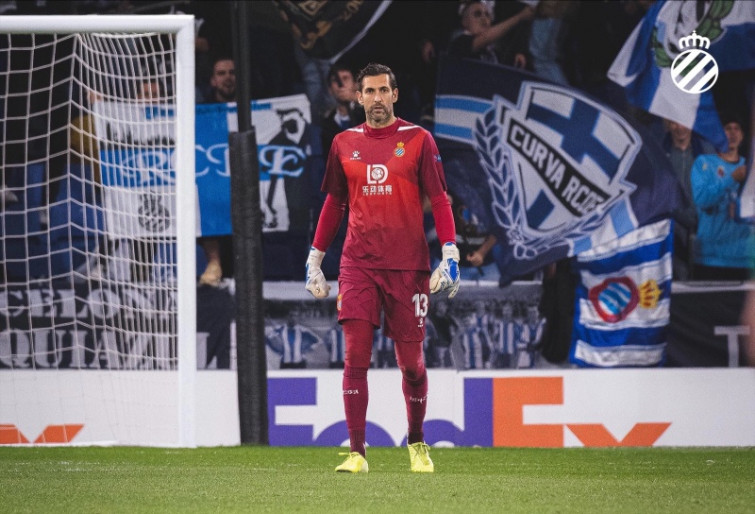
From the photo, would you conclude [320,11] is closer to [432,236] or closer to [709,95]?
[432,236]

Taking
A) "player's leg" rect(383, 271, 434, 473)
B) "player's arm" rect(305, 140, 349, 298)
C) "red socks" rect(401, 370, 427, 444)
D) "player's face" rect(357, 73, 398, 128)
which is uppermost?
"player's face" rect(357, 73, 398, 128)

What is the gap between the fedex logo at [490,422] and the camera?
9.03 m

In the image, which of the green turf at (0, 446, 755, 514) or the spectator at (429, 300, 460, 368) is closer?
the green turf at (0, 446, 755, 514)

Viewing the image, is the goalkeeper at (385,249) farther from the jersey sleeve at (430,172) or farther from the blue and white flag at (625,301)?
the blue and white flag at (625,301)

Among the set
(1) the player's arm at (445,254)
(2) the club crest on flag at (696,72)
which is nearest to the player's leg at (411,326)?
(1) the player's arm at (445,254)

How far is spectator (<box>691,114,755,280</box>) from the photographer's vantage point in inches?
359

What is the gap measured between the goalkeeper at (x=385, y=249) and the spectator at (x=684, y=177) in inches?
176

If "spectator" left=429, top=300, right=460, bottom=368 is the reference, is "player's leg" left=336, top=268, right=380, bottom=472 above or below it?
above

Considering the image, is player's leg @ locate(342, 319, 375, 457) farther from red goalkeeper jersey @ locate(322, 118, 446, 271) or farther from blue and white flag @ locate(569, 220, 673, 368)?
blue and white flag @ locate(569, 220, 673, 368)

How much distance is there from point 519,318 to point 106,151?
126 inches

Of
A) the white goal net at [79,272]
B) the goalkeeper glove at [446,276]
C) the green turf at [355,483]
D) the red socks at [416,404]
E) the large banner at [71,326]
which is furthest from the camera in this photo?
the large banner at [71,326]

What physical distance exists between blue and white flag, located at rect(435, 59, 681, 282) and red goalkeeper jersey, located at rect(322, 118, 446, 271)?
162 inches

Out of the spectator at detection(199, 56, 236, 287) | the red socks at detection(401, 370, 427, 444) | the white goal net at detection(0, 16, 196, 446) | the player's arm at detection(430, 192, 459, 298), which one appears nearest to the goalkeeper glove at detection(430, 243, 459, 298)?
the player's arm at detection(430, 192, 459, 298)

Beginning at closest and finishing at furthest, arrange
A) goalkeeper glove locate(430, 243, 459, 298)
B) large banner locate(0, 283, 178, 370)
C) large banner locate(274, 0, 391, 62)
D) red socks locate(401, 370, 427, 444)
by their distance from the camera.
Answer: goalkeeper glove locate(430, 243, 459, 298)
red socks locate(401, 370, 427, 444)
large banner locate(0, 283, 178, 370)
large banner locate(274, 0, 391, 62)
